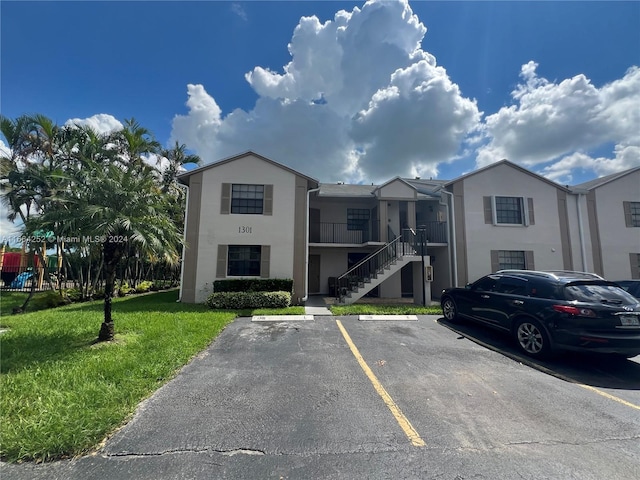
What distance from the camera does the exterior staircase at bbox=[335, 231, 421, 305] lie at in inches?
486

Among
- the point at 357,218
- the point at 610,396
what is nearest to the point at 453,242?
the point at 357,218

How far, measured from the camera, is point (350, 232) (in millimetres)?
16406

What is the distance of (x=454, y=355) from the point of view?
5887 millimetres

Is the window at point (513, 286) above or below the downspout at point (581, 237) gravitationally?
below

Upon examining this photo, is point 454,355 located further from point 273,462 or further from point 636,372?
point 273,462

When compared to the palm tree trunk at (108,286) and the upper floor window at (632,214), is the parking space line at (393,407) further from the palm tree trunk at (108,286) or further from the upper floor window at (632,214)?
the upper floor window at (632,214)

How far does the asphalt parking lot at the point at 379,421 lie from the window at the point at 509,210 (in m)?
10.3

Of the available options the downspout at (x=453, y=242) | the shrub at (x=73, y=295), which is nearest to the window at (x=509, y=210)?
the downspout at (x=453, y=242)

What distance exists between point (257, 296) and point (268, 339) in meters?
4.42

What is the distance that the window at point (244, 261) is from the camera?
1300 cm

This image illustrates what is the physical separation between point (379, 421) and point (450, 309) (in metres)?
6.44

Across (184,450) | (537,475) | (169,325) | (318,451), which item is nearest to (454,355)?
(537,475)

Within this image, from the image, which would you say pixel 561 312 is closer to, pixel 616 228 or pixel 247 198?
pixel 247 198

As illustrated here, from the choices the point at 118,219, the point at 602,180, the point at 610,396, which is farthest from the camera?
the point at 602,180
